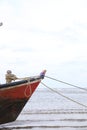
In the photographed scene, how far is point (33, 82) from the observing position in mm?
24281

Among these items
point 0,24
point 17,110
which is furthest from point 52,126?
point 0,24

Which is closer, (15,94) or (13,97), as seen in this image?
(15,94)

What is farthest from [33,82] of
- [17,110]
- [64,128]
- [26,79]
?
[64,128]

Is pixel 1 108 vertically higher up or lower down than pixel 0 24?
lower down

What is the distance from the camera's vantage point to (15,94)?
2447 centimetres

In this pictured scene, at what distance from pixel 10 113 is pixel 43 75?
3101mm

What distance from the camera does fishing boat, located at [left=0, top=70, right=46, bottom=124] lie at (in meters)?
24.0

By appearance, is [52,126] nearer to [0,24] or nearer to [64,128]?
[64,128]

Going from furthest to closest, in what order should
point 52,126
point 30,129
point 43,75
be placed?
point 52,126
point 30,129
point 43,75

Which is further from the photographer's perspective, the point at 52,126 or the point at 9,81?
the point at 52,126

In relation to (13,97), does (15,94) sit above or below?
above

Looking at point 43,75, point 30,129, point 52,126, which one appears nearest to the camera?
point 43,75

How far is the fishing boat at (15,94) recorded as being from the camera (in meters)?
24.0

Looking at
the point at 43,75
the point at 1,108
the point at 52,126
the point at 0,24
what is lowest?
the point at 52,126
